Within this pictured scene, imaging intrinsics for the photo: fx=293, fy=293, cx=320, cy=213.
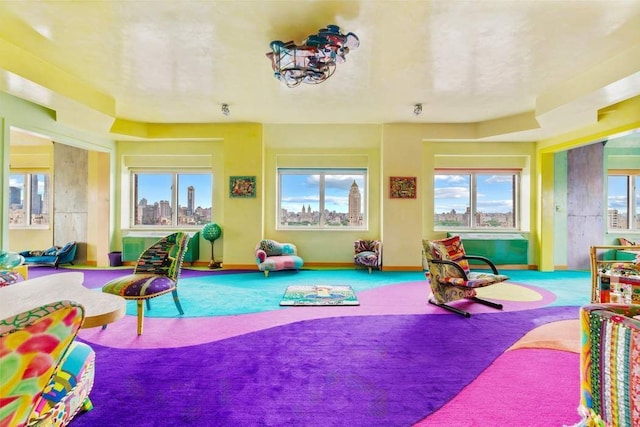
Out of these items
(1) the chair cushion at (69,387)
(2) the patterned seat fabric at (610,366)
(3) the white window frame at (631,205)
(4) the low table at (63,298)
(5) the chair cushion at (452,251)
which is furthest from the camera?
(3) the white window frame at (631,205)

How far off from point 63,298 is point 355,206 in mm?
5985

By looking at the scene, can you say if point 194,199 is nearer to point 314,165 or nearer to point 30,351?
point 314,165

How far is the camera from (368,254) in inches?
247

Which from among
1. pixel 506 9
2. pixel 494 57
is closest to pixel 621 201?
pixel 494 57

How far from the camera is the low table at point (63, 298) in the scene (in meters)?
1.54

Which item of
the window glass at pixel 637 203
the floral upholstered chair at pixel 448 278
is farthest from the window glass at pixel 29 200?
the window glass at pixel 637 203

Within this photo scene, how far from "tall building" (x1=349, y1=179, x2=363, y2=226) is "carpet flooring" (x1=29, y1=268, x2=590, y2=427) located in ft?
10.5

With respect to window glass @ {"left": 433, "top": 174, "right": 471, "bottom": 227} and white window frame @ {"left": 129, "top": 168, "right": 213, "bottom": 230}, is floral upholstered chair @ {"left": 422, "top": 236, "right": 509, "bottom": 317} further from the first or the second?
white window frame @ {"left": 129, "top": 168, "right": 213, "bottom": 230}

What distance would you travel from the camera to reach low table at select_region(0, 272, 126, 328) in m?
1.54

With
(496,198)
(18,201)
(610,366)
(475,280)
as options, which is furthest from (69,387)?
(18,201)

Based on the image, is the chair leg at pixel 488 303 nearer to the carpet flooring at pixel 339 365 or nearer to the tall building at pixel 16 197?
the carpet flooring at pixel 339 365

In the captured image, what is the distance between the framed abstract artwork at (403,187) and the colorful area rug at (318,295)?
2.48 m

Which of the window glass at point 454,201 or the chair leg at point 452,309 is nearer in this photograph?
the chair leg at point 452,309

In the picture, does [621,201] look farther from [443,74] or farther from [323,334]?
[323,334]
